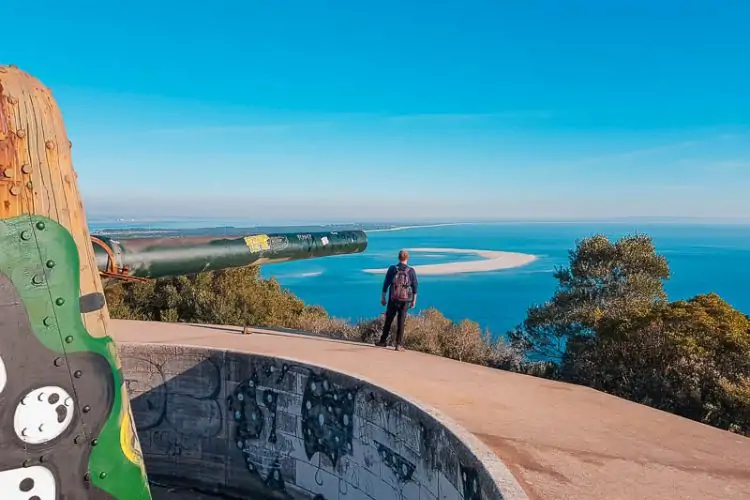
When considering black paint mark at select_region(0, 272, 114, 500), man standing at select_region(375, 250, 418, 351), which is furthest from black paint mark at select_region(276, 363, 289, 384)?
black paint mark at select_region(0, 272, 114, 500)

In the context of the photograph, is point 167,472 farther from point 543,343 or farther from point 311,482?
point 543,343

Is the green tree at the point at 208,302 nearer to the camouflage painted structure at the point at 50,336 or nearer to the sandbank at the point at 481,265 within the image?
the camouflage painted structure at the point at 50,336

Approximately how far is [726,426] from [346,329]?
6.92 metres

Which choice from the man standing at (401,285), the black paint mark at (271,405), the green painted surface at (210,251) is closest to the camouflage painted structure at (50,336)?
the green painted surface at (210,251)

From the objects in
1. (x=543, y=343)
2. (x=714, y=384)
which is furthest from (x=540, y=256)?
(x=714, y=384)

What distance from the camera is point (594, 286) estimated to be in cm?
1234

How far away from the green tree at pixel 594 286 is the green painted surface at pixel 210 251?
691cm

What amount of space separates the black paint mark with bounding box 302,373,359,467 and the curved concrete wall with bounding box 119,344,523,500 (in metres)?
0.01

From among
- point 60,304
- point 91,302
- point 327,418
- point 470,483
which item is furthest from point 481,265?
point 60,304

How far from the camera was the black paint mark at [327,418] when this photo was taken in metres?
5.70

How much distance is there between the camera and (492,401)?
18.1 ft

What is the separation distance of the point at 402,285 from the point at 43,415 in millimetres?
4798

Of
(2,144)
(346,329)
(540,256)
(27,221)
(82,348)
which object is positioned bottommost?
(540,256)

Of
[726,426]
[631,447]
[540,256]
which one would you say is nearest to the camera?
[631,447]
